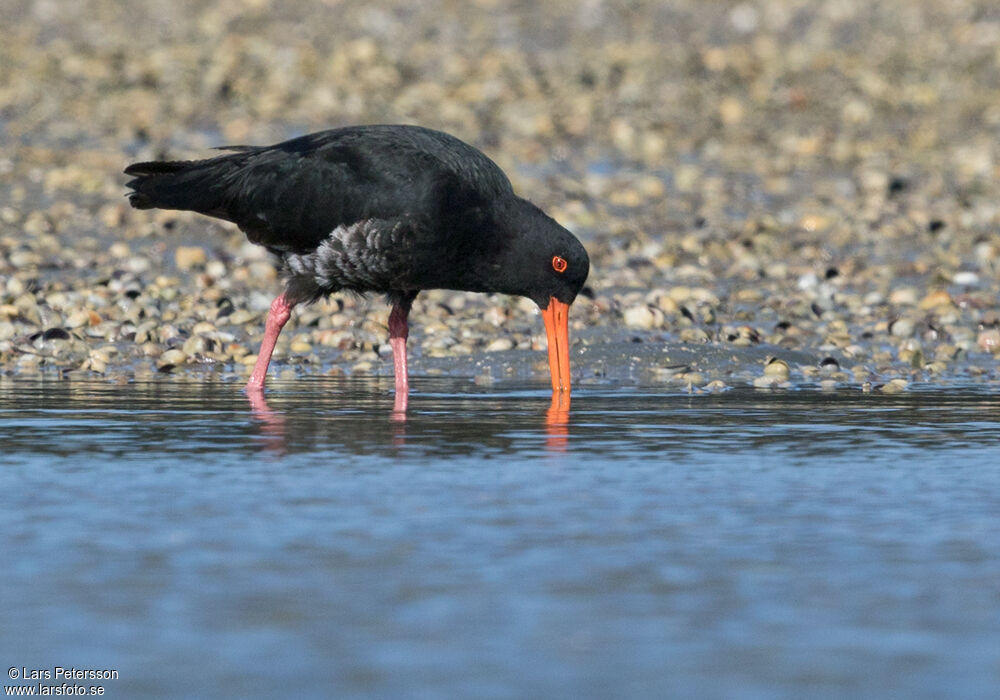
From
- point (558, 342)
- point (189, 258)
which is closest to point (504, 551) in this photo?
point (558, 342)

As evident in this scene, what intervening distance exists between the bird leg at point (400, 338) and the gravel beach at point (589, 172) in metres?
0.76

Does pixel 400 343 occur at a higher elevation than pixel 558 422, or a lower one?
higher

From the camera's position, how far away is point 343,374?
11766 millimetres

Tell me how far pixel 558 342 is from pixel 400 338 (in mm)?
1083

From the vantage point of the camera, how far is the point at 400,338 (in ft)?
36.1

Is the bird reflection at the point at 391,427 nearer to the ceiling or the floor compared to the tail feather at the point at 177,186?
nearer to the floor

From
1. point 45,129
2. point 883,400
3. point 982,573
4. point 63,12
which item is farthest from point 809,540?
point 63,12

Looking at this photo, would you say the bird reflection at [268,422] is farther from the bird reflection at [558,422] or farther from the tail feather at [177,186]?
the tail feather at [177,186]

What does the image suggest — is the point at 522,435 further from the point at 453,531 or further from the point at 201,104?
the point at 201,104

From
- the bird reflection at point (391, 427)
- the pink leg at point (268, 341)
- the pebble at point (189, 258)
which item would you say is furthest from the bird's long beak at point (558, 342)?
the pebble at point (189, 258)

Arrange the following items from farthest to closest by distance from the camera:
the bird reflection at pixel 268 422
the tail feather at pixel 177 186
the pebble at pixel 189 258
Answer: the pebble at pixel 189 258 < the tail feather at pixel 177 186 < the bird reflection at pixel 268 422

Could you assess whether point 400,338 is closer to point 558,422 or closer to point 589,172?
point 558,422

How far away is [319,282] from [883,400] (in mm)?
3464

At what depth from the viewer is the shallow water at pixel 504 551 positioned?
181 inches
